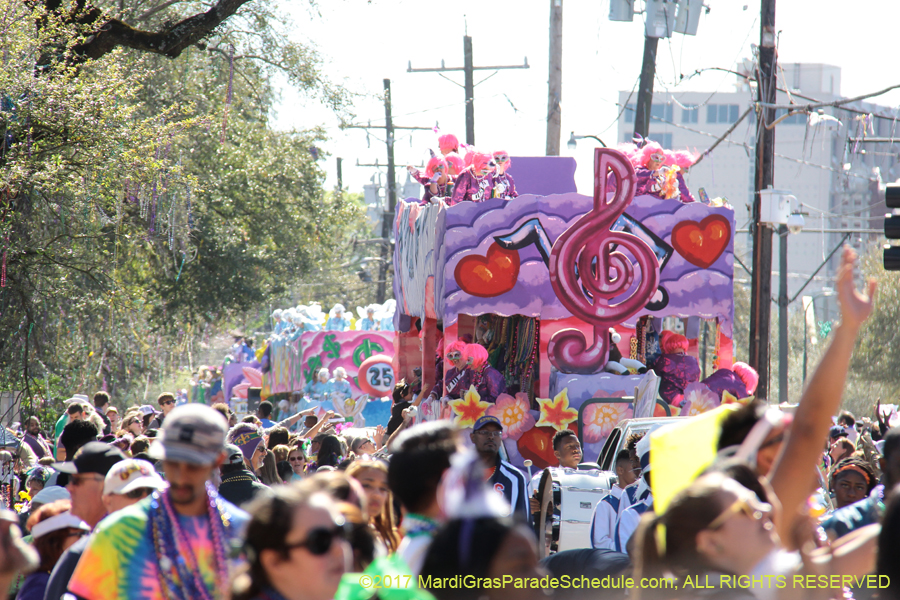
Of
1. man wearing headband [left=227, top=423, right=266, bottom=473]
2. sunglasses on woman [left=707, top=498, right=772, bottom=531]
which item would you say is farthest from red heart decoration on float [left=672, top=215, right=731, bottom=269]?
sunglasses on woman [left=707, top=498, right=772, bottom=531]

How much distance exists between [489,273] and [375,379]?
8.98 meters

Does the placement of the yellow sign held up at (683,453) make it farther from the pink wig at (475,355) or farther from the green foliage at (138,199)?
the pink wig at (475,355)

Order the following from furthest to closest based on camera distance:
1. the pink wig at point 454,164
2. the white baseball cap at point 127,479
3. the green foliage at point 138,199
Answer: the pink wig at point 454,164 < the green foliage at point 138,199 < the white baseball cap at point 127,479

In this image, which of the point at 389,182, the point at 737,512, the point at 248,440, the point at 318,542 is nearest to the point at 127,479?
Result: the point at 318,542

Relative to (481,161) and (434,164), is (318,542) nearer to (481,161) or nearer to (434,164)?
(481,161)

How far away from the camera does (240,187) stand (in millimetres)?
19688

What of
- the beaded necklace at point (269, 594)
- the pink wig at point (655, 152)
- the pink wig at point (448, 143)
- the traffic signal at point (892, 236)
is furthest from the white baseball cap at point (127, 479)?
the pink wig at point (448, 143)

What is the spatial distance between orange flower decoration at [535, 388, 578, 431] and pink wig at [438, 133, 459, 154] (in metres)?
3.85

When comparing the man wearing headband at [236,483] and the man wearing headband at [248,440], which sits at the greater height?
the man wearing headband at [236,483]

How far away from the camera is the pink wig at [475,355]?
37.8 ft

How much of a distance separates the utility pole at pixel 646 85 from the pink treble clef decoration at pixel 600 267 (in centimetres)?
528

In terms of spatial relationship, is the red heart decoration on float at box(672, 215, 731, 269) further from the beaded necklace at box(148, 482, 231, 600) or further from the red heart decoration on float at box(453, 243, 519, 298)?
the beaded necklace at box(148, 482, 231, 600)

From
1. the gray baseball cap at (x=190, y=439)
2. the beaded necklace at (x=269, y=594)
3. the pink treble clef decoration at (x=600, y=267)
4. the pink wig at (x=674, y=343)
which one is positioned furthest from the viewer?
the pink wig at (x=674, y=343)

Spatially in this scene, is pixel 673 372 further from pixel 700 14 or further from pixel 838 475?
pixel 700 14
